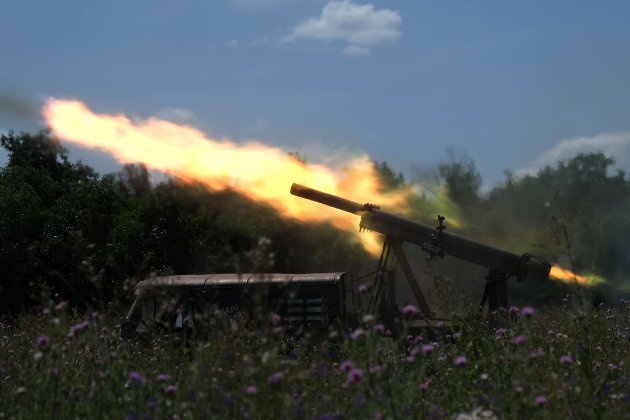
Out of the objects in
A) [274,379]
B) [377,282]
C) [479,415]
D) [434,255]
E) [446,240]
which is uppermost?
[446,240]

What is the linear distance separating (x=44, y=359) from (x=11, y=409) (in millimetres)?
984

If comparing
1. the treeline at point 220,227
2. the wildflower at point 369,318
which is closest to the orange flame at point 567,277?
the treeline at point 220,227

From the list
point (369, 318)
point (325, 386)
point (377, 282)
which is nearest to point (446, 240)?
point (377, 282)

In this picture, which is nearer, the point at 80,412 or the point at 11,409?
the point at 80,412

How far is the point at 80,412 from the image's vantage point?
5.41 meters

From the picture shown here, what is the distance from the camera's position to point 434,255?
Answer: 17.0 meters

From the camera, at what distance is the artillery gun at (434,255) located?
17.2 metres

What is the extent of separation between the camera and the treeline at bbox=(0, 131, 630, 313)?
28547 mm

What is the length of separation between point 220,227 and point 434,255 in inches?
700

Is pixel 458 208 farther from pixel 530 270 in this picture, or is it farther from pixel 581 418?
pixel 581 418

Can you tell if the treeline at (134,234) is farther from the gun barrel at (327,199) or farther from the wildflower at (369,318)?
the wildflower at (369,318)

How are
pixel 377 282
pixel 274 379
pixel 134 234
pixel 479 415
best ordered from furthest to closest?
1. pixel 134 234
2. pixel 377 282
3. pixel 479 415
4. pixel 274 379

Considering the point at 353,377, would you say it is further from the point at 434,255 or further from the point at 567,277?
the point at 567,277

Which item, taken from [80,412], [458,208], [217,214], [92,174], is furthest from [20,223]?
[80,412]
